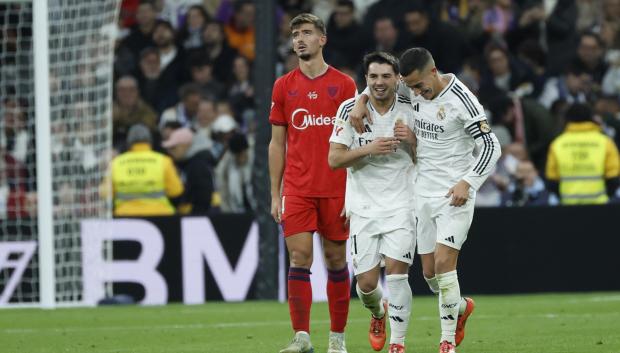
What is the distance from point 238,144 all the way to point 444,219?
8215mm

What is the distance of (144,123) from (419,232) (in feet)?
30.8

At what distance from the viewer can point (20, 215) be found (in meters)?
16.0

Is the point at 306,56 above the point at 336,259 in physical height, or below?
above

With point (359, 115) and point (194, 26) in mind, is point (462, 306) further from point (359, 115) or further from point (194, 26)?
point (194, 26)

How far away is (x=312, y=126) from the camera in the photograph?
31.7 ft

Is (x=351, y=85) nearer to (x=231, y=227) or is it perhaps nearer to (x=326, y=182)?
(x=326, y=182)

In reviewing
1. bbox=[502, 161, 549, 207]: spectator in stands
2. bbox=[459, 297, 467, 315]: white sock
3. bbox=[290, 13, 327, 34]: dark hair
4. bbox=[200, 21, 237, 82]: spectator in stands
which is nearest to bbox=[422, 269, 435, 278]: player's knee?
bbox=[459, 297, 467, 315]: white sock

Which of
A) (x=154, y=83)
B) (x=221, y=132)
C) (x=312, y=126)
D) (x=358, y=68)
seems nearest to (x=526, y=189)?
(x=358, y=68)

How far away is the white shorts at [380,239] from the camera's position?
9070 millimetres

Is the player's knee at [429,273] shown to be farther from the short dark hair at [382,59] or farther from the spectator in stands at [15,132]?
the spectator in stands at [15,132]

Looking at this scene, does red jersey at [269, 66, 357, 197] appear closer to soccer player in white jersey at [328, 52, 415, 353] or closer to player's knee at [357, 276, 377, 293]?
soccer player in white jersey at [328, 52, 415, 353]

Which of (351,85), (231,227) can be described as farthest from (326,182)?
(231,227)

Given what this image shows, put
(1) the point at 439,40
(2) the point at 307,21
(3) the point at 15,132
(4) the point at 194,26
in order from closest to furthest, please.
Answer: (2) the point at 307,21 < (3) the point at 15,132 < (1) the point at 439,40 < (4) the point at 194,26

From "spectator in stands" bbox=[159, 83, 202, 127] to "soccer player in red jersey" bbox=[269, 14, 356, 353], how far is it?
8842mm
